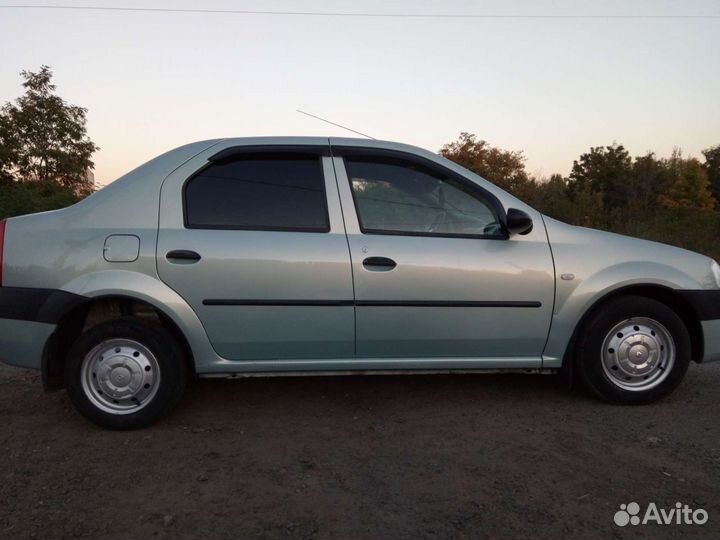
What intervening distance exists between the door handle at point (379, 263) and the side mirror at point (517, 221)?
733 mm

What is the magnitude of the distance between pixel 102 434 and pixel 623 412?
3169mm

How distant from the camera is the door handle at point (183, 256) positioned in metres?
3.22

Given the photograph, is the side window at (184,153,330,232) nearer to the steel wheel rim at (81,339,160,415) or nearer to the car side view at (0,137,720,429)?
the car side view at (0,137,720,429)

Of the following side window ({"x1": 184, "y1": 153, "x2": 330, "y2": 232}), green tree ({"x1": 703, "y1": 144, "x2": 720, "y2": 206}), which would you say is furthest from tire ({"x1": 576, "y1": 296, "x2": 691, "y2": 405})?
green tree ({"x1": 703, "y1": 144, "x2": 720, "y2": 206})

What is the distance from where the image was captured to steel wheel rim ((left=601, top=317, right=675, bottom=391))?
3568 millimetres

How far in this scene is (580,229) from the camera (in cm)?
364

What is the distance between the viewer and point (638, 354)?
3.58 meters

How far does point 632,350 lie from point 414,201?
1.68 meters

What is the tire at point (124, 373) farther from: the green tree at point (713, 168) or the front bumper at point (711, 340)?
the green tree at point (713, 168)

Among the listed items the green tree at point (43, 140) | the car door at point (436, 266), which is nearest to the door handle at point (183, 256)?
the car door at point (436, 266)

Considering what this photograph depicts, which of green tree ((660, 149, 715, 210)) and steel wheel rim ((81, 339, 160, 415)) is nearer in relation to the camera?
steel wheel rim ((81, 339, 160, 415))

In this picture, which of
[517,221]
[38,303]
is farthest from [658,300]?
[38,303]

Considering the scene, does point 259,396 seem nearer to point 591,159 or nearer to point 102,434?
point 102,434

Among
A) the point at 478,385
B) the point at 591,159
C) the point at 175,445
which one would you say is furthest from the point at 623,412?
the point at 591,159
